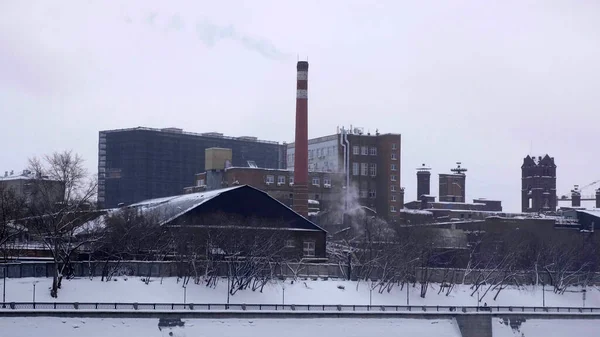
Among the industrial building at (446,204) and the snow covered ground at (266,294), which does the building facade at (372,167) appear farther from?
the snow covered ground at (266,294)

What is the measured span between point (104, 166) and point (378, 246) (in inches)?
3149

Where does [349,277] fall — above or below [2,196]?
below

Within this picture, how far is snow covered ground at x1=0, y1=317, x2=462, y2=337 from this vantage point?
60.2 meters

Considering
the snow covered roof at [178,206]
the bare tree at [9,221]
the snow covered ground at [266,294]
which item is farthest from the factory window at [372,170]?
the bare tree at [9,221]

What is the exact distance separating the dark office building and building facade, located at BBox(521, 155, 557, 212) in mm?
43854

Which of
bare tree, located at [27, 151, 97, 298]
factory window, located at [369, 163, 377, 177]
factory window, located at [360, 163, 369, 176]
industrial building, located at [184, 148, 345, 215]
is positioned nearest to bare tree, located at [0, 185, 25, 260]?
bare tree, located at [27, 151, 97, 298]

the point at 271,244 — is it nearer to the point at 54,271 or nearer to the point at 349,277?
the point at 349,277

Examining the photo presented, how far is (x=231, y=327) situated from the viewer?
65.8 metres

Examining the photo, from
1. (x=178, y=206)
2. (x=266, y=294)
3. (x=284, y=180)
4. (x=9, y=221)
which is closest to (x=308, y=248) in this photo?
(x=178, y=206)

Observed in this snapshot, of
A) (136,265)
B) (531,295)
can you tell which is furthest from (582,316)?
(136,265)

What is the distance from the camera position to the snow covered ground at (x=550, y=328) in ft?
253

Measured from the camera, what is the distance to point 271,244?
82875 millimetres

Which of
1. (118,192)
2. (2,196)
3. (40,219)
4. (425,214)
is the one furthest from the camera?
(118,192)

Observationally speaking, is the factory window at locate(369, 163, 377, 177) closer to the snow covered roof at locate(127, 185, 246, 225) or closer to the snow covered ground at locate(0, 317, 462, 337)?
the snow covered roof at locate(127, 185, 246, 225)
